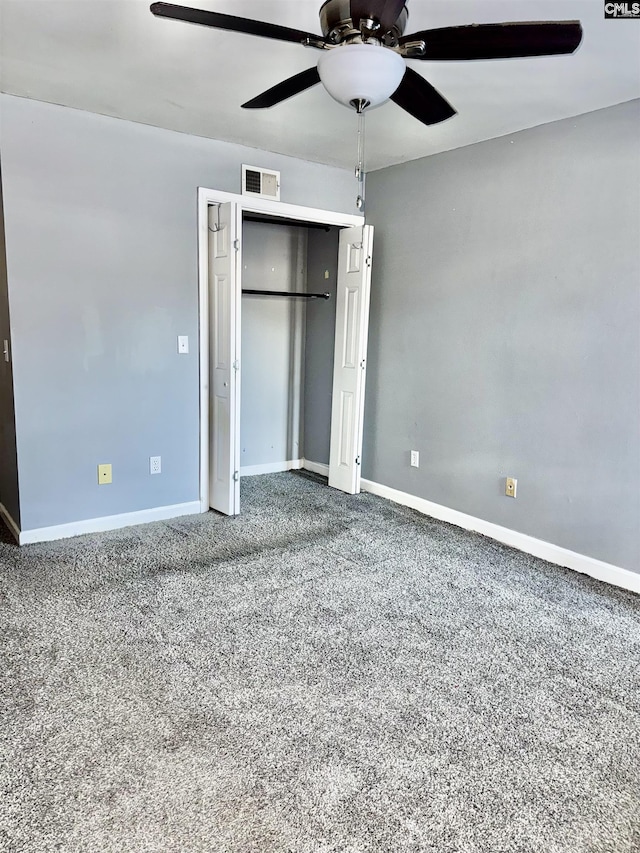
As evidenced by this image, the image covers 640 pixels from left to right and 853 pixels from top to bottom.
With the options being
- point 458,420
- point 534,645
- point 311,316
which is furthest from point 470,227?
point 534,645

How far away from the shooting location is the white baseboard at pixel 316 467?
16.6 ft

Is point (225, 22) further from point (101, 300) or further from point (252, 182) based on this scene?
point (252, 182)

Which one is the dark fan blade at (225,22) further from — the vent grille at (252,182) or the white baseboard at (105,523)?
the white baseboard at (105,523)

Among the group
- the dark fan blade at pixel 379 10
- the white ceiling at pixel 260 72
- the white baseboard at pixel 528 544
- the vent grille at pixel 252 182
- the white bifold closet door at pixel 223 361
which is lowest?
the white baseboard at pixel 528 544

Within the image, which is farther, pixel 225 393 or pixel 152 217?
pixel 225 393

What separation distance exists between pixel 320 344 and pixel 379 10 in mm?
3495

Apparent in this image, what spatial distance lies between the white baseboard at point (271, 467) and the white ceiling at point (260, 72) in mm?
2601

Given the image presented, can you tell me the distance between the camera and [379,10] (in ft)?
5.13

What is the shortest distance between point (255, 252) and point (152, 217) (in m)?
1.44

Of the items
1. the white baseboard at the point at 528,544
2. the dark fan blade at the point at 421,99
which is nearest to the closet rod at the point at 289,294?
the white baseboard at the point at 528,544

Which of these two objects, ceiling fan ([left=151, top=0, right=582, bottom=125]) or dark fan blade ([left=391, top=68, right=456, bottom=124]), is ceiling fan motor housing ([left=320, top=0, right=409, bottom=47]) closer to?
ceiling fan ([left=151, top=0, right=582, bottom=125])

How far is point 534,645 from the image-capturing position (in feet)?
7.95

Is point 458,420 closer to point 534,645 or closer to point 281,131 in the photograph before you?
point 534,645

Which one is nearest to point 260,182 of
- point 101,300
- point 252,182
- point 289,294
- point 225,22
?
point 252,182
